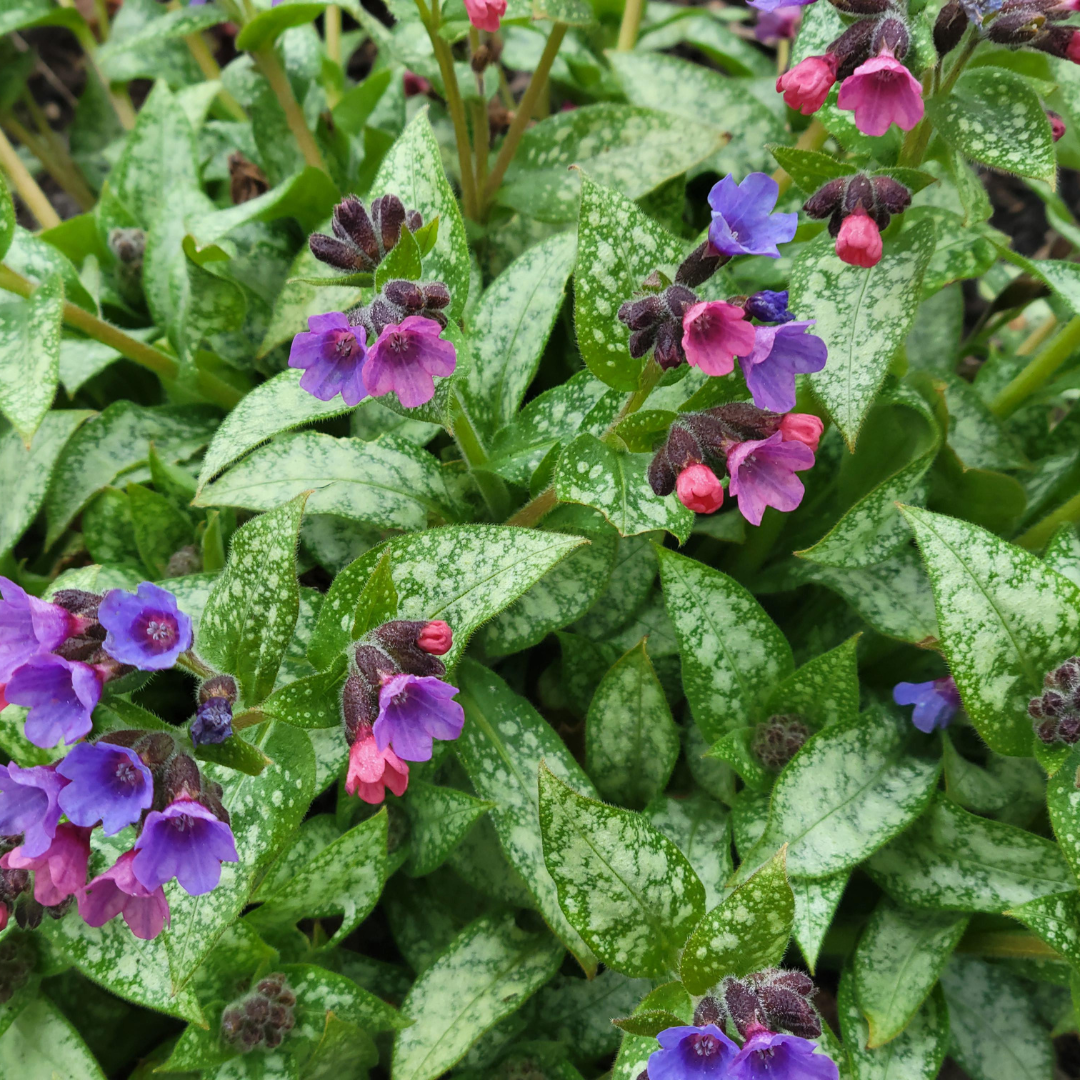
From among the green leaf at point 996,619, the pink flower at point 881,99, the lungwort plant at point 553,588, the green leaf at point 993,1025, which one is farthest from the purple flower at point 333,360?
the green leaf at point 993,1025

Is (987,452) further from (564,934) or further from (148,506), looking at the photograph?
(148,506)

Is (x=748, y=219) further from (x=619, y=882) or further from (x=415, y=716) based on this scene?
(x=619, y=882)

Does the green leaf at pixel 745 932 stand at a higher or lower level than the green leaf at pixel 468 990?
higher

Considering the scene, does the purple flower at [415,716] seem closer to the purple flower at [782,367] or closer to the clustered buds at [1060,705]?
the purple flower at [782,367]

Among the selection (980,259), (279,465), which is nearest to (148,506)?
(279,465)

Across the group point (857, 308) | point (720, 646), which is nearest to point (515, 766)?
point (720, 646)

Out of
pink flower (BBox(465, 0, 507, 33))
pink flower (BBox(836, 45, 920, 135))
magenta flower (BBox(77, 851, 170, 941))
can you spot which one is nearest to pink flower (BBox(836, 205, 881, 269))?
pink flower (BBox(836, 45, 920, 135))

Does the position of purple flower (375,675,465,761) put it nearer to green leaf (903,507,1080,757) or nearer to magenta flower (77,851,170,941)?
magenta flower (77,851,170,941)
